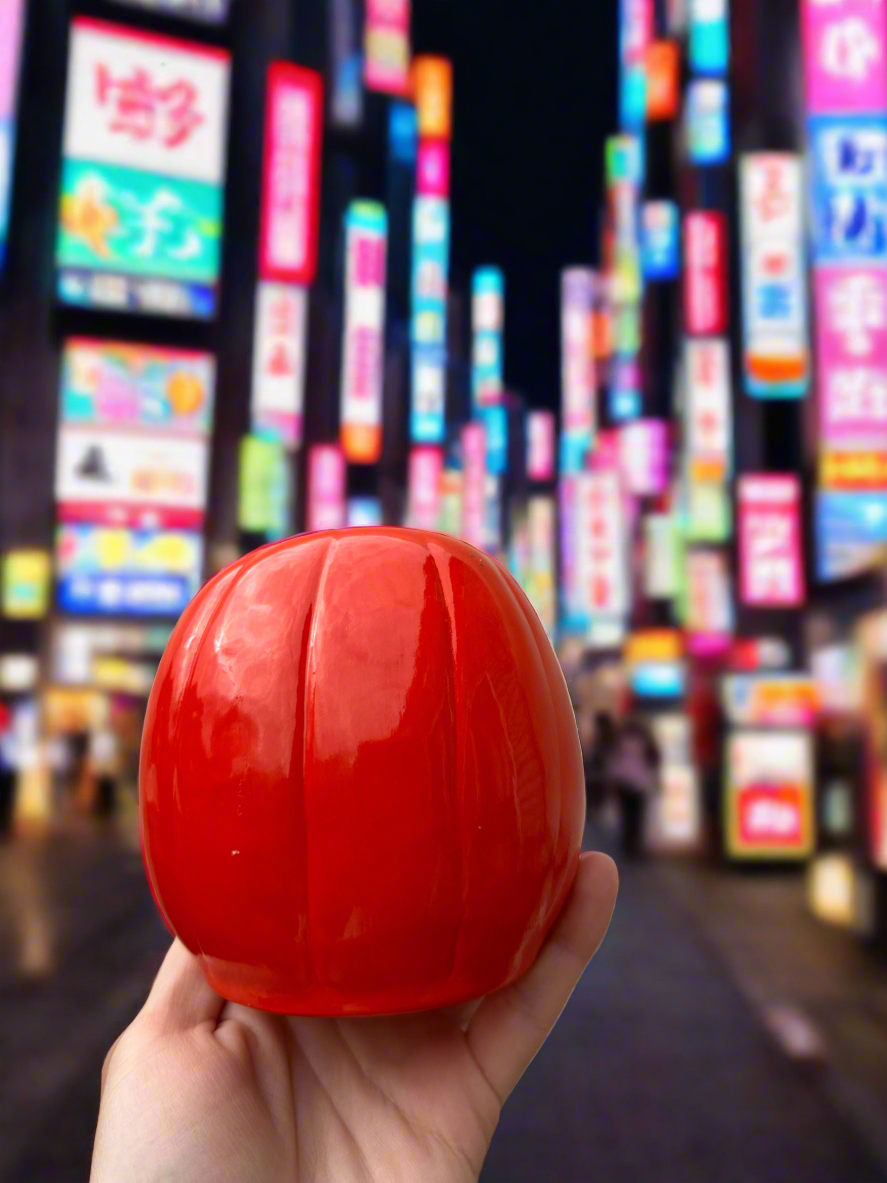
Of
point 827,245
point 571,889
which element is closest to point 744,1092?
point 571,889

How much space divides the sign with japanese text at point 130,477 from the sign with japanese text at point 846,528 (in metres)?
4.76

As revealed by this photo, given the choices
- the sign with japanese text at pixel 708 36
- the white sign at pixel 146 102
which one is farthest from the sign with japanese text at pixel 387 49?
the white sign at pixel 146 102

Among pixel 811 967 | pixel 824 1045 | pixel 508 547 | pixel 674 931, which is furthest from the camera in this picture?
pixel 508 547

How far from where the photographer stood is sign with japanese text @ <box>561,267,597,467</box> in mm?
23344

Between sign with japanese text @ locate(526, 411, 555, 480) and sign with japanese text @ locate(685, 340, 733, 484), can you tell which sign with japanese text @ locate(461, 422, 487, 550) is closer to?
sign with japanese text @ locate(526, 411, 555, 480)

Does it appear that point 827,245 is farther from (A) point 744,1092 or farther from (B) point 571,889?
(B) point 571,889

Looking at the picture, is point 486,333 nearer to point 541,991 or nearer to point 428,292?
point 428,292

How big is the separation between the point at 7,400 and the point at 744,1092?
775 cm

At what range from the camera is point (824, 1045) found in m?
5.04

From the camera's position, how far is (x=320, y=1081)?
1.35 m

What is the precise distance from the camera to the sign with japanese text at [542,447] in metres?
36.0

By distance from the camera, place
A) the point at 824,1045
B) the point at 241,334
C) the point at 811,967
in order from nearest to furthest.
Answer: the point at 824,1045
the point at 811,967
the point at 241,334

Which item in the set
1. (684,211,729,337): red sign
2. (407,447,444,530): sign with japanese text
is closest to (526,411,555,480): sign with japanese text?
(407,447,444,530): sign with japanese text

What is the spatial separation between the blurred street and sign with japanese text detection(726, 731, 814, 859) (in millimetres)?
1066
